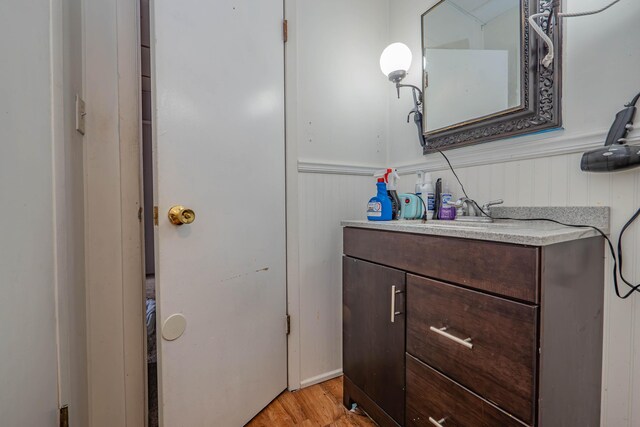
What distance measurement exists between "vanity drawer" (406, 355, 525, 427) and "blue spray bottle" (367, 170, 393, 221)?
23.1 inches

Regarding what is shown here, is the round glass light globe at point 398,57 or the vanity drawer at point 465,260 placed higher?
the round glass light globe at point 398,57

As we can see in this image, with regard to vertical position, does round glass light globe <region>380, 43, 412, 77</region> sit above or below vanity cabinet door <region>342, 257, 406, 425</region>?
above

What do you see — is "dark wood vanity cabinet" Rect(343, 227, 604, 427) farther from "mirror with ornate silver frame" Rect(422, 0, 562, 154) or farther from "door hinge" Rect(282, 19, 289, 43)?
"door hinge" Rect(282, 19, 289, 43)

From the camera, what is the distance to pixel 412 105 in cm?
151

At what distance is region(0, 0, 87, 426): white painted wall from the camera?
1.80ft

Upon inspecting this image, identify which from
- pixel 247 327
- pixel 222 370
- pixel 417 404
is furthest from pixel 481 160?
pixel 222 370

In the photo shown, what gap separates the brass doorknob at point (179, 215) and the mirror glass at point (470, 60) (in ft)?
3.88

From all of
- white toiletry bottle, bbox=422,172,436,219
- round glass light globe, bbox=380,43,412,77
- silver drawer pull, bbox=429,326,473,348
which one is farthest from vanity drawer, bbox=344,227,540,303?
round glass light globe, bbox=380,43,412,77

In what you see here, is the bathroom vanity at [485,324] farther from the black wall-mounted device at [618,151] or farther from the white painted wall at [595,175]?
the black wall-mounted device at [618,151]

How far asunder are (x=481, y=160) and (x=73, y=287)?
5.02 feet

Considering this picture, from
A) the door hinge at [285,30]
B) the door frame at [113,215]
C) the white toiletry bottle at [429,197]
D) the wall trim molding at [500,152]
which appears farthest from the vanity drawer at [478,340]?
the door hinge at [285,30]

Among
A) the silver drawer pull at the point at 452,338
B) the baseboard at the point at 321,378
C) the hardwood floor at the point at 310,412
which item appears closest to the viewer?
the silver drawer pull at the point at 452,338

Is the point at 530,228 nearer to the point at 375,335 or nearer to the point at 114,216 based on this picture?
the point at 375,335

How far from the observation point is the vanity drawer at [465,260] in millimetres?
649
